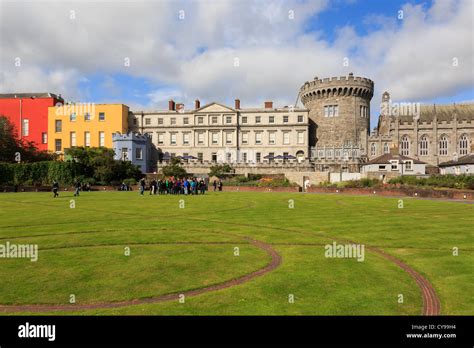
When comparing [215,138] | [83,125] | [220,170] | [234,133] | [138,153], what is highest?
[83,125]

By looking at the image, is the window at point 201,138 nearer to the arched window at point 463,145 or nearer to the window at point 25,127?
the window at point 25,127

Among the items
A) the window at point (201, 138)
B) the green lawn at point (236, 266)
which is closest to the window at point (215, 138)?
the window at point (201, 138)

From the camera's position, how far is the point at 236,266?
8828 millimetres

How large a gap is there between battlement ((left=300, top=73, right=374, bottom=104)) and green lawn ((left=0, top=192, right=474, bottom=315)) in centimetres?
6523

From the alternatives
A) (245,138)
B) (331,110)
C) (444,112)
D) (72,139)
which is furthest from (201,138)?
(444,112)

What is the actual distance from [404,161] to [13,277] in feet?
193

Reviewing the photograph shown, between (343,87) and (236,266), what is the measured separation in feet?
244

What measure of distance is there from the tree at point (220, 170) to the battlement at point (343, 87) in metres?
31.2

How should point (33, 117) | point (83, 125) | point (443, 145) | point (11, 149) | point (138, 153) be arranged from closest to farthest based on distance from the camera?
point (11, 149)
point (138, 153)
point (443, 145)
point (83, 125)
point (33, 117)

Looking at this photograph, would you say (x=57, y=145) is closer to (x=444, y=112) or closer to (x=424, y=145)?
(x=424, y=145)

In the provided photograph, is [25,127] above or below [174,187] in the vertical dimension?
above
